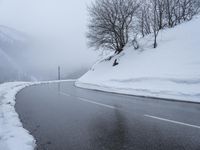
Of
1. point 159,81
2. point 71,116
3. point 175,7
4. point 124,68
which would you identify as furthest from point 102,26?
point 71,116

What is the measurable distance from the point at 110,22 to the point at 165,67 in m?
14.5

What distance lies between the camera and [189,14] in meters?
33.0

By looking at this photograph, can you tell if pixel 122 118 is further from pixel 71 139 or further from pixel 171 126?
pixel 71 139

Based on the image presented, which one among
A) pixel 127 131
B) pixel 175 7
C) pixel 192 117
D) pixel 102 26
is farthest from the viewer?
pixel 175 7

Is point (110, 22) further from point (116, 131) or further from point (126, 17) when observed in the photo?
point (116, 131)

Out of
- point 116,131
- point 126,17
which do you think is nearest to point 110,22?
point 126,17

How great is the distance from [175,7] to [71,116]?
98.0 ft

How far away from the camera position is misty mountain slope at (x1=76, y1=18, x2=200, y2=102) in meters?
13.2

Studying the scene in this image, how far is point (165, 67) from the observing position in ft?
58.8

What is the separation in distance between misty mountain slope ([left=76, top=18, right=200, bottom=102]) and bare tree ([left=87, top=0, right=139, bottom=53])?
3.40 meters

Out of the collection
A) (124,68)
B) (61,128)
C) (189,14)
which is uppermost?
(189,14)

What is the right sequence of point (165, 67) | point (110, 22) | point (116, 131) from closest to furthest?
point (116, 131) → point (165, 67) → point (110, 22)

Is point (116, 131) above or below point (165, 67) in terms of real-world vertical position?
below

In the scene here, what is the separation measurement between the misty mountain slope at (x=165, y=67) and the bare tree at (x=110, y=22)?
3398mm
